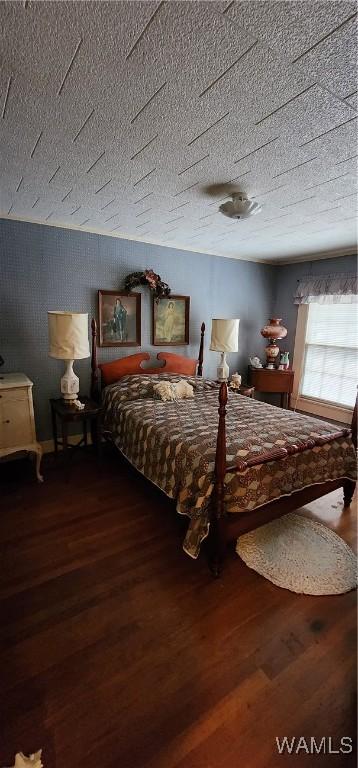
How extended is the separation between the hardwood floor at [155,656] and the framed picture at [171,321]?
2313mm

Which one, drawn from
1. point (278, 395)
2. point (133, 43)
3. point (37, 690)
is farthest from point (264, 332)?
point (37, 690)

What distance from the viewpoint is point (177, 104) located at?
1.29 m

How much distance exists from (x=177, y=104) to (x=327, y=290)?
3.36 m

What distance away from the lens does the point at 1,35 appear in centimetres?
98

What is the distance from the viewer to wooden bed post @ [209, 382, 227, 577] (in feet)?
5.72

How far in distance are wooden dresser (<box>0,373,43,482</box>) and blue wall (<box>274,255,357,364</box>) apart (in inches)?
144

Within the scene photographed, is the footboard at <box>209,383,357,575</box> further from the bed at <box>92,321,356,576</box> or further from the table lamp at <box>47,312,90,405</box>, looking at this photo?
the table lamp at <box>47,312,90,405</box>

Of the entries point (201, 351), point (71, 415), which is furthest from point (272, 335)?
point (71, 415)

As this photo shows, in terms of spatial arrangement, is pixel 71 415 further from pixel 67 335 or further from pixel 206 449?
pixel 206 449

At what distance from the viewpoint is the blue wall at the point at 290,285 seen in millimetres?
4188

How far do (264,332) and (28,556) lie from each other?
3.74 meters

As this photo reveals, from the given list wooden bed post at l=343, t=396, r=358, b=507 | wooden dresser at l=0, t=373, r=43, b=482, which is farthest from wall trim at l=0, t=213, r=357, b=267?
wooden bed post at l=343, t=396, r=358, b=507

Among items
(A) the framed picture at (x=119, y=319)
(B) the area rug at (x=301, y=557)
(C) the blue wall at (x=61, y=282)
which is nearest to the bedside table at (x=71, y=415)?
(C) the blue wall at (x=61, y=282)

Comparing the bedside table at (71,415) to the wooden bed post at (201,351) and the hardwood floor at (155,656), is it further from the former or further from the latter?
the wooden bed post at (201,351)
